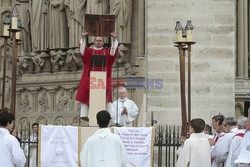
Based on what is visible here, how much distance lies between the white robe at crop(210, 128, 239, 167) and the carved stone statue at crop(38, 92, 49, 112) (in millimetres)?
7693

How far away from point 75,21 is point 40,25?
4.12 feet

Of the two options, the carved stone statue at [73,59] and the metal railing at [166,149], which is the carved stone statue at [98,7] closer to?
the carved stone statue at [73,59]

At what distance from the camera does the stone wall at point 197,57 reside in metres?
14.7

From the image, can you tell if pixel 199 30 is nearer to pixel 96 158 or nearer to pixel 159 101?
pixel 159 101

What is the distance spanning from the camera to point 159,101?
14711mm

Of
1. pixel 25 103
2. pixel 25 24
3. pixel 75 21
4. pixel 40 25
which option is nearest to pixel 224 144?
pixel 75 21

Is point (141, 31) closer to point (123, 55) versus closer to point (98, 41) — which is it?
point (123, 55)

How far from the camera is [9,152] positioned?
30.1 ft

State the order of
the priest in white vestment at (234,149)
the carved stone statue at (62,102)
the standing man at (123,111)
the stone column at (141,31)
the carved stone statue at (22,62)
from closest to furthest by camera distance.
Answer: the priest in white vestment at (234,149)
the standing man at (123,111)
the stone column at (141,31)
the carved stone statue at (62,102)
the carved stone statue at (22,62)

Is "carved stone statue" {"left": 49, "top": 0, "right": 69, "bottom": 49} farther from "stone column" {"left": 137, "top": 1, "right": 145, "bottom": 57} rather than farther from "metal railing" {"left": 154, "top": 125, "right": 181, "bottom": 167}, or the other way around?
"metal railing" {"left": 154, "top": 125, "right": 181, "bottom": 167}

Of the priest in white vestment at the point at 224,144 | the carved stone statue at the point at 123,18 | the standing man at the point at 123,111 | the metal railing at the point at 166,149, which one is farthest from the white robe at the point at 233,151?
the carved stone statue at the point at 123,18

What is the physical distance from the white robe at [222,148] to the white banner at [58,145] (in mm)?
2093

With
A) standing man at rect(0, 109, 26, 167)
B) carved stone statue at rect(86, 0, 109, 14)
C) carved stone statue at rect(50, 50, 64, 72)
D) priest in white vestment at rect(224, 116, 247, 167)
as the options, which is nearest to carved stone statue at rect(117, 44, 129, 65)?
carved stone statue at rect(86, 0, 109, 14)

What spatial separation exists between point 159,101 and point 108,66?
2578 millimetres
